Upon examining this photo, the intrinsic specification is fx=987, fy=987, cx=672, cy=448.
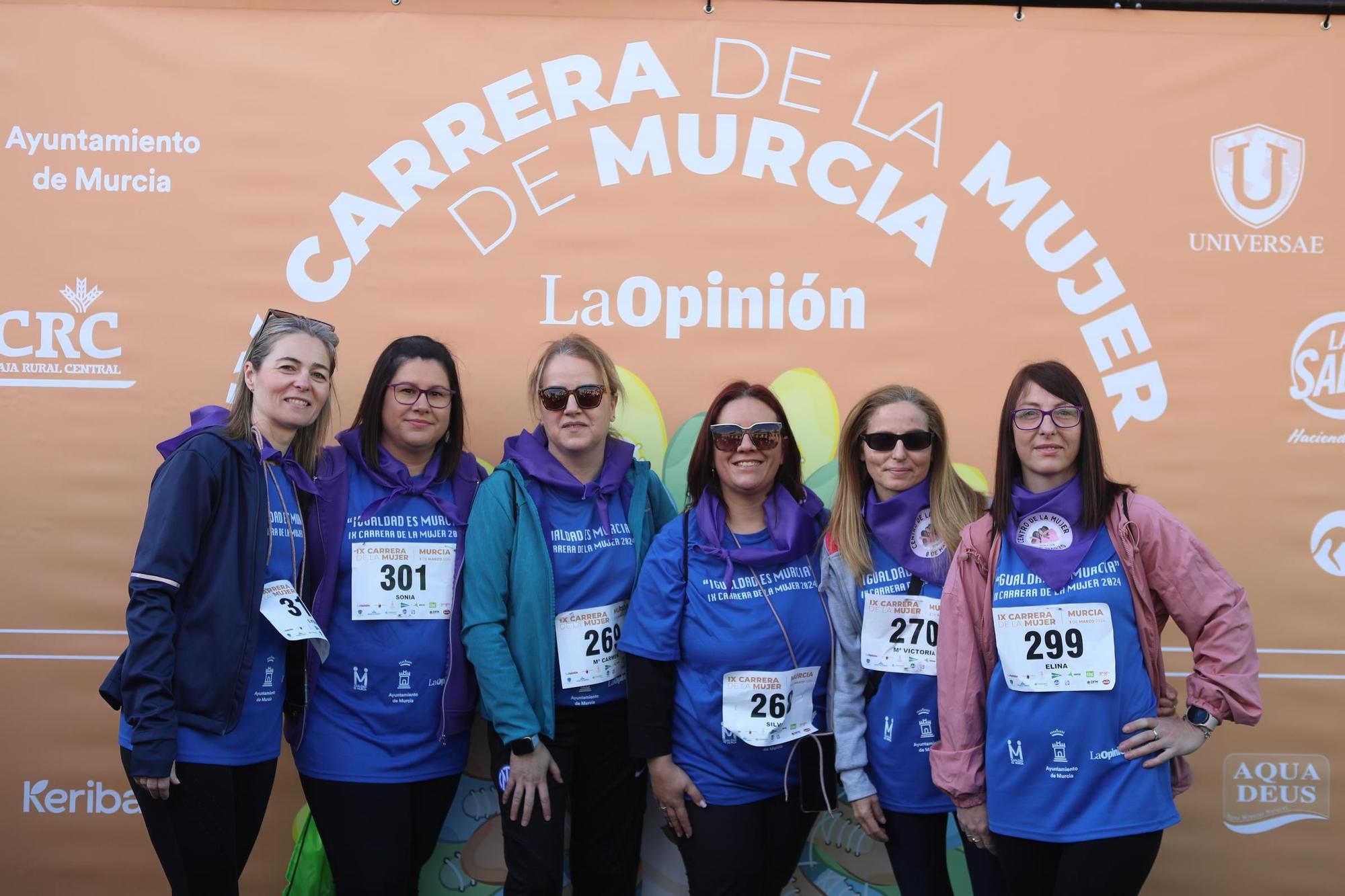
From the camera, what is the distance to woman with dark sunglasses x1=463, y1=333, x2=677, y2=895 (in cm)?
258

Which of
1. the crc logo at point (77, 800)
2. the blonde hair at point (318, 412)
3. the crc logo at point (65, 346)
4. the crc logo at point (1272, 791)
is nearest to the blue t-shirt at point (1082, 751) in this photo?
the crc logo at point (1272, 791)

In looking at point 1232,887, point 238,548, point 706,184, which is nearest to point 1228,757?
point 1232,887

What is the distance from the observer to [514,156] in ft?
10.9

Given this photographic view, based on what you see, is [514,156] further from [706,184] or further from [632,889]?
[632,889]

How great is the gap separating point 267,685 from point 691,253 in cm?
186

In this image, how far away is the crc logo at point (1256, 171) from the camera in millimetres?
3330

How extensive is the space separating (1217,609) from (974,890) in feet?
2.96

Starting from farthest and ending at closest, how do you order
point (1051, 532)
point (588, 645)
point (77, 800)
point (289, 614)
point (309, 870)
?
point (77, 800) → point (309, 870) → point (588, 645) → point (289, 614) → point (1051, 532)

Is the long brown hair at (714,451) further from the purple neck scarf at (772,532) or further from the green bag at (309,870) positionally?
the green bag at (309,870)

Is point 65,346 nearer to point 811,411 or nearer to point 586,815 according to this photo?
point 586,815

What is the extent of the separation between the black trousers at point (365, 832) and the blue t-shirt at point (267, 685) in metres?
0.22

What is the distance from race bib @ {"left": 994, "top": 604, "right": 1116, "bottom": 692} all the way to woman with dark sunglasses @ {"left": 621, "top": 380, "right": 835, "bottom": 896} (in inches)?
19.8

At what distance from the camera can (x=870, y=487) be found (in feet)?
8.67

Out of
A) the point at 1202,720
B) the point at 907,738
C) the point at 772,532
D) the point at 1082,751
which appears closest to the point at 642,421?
the point at 772,532
